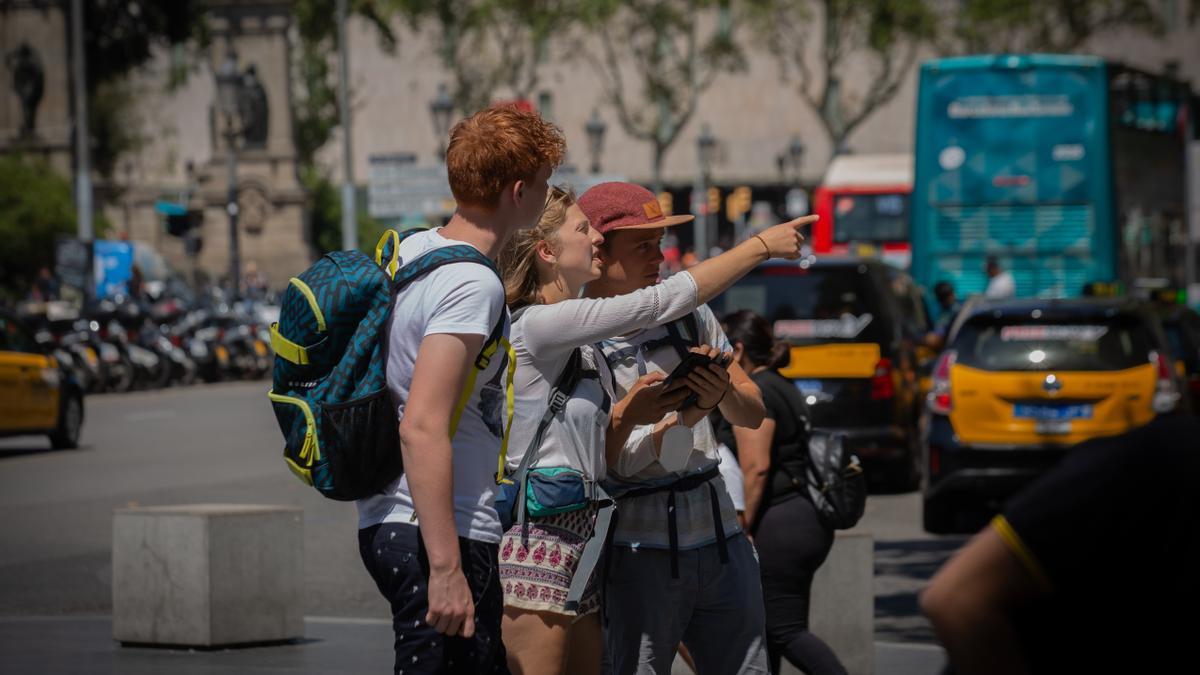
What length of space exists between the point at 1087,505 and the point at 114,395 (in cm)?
2911

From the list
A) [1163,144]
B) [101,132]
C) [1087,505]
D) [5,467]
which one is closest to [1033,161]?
[1163,144]

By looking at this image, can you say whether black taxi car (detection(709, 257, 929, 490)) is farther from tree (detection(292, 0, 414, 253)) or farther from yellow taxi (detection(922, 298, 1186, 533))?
tree (detection(292, 0, 414, 253))

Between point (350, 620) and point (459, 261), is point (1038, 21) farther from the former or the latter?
point (459, 261)

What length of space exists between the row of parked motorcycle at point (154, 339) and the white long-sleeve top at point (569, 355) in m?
22.2

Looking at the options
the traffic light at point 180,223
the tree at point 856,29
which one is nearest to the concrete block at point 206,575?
the traffic light at point 180,223

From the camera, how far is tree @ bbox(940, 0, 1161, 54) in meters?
57.3

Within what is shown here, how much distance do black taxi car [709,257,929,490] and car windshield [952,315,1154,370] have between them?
2039mm

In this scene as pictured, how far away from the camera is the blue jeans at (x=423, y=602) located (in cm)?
407

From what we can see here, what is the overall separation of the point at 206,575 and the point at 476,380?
4785mm

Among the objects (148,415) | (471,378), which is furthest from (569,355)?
(148,415)

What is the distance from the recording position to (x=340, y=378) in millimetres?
4055

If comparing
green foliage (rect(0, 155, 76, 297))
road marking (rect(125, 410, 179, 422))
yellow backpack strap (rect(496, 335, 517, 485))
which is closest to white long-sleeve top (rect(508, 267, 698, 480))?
yellow backpack strap (rect(496, 335, 517, 485))

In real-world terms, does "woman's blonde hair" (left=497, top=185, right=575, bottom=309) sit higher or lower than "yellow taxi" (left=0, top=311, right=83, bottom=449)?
higher

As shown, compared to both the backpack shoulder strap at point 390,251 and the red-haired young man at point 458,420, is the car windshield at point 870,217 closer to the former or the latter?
the backpack shoulder strap at point 390,251
